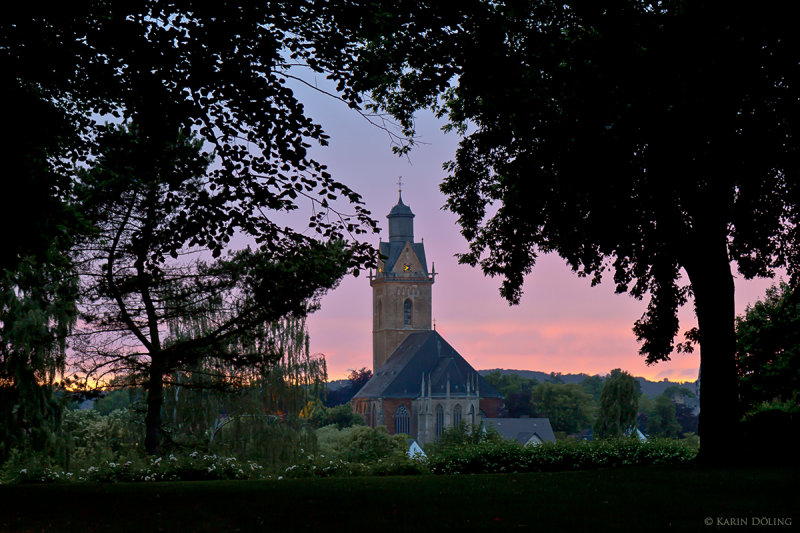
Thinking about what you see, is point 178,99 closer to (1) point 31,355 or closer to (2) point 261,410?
(1) point 31,355

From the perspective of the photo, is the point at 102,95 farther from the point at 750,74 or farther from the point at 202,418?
the point at 202,418

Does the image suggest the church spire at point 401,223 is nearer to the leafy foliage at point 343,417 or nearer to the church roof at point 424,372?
the church roof at point 424,372

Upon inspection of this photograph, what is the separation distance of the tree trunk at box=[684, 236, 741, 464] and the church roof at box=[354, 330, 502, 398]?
347 ft

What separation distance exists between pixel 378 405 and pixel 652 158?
112 metres

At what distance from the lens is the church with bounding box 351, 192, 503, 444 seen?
121875mm

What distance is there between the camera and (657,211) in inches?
669

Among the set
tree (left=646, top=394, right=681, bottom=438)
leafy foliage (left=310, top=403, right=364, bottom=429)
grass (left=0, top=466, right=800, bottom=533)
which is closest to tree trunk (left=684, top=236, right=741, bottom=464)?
grass (left=0, top=466, right=800, bottom=533)

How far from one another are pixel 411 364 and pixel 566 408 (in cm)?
2971

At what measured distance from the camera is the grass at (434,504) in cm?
1038

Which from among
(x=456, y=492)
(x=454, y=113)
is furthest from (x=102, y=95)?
(x=456, y=492)

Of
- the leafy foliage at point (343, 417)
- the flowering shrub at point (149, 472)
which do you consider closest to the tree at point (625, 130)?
the flowering shrub at point (149, 472)

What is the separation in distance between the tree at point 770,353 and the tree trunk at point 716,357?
9606 millimetres

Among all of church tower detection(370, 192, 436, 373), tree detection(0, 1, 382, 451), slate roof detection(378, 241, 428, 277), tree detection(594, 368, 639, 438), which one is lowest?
tree detection(594, 368, 639, 438)

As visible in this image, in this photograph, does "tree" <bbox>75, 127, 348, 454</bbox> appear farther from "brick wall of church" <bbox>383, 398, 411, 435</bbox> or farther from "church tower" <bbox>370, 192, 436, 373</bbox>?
"church tower" <bbox>370, 192, 436, 373</bbox>
